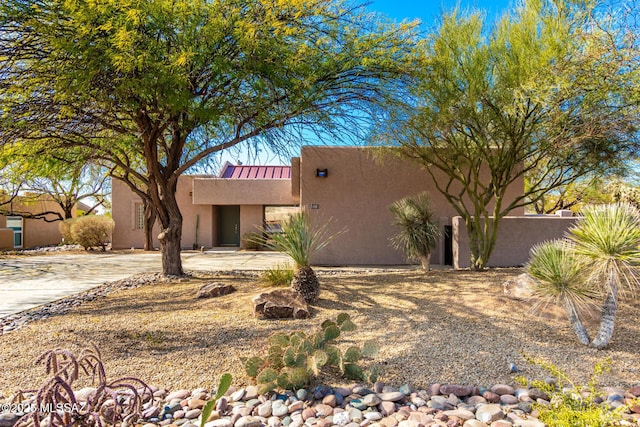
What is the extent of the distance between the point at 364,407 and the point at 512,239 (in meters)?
9.10

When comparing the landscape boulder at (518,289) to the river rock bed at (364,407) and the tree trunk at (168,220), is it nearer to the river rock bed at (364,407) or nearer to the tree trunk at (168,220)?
the river rock bed at (364,407)

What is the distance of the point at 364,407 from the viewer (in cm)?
320

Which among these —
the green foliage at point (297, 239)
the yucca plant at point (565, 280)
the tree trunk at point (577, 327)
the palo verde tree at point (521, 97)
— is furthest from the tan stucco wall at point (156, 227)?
the tree trunk at point (577, 327)

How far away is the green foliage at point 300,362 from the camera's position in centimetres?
338

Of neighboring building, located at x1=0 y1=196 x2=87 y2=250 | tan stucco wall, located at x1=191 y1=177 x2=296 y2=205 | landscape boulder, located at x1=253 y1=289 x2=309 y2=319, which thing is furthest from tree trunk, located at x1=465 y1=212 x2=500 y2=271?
neighboring building, located at x1=0 y1=196 x2=87 y2=250

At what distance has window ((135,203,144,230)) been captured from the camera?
20.2m

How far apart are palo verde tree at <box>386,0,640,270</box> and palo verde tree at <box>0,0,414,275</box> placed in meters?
1.27

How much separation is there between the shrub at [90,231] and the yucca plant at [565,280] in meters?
19.2

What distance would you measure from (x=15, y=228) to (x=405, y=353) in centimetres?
2578

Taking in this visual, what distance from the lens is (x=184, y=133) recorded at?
8500 millimetres

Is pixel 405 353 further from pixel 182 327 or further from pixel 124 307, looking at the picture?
pixel 124 307

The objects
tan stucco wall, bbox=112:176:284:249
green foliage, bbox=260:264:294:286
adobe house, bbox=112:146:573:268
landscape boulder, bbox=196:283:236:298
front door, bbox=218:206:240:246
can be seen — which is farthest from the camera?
front door, bbox=218:206:240:246

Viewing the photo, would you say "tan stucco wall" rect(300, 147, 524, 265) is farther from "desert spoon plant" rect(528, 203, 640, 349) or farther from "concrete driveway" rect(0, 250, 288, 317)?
"desert spoon plant" rect(528, 203, 640, 349)

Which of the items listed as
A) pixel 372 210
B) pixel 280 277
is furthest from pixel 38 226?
pixel 280 277
